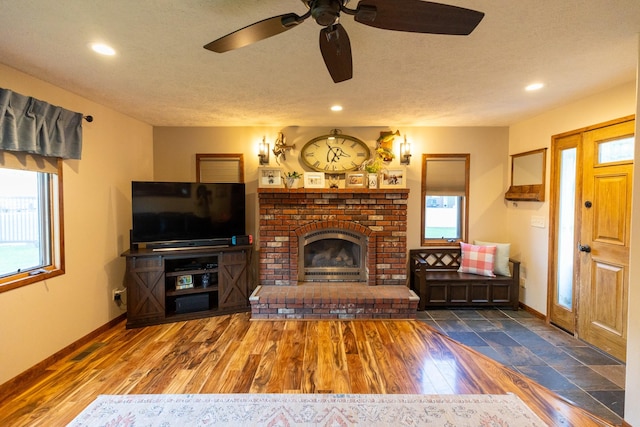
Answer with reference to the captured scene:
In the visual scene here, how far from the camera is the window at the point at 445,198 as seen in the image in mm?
3992

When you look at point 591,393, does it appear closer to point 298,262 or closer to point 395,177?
point 395,177

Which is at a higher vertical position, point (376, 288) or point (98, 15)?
point (98, 15)

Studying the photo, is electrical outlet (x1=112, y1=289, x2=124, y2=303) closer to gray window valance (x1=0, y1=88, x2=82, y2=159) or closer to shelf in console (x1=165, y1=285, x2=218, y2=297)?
shelf in console (x1=165, y1=285, x2=218, y2=297)

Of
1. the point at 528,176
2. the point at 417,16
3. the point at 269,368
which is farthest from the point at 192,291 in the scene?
the point at 528,176

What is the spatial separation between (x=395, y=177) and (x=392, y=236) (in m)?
0.81

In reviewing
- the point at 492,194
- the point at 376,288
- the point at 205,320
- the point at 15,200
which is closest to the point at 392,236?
the point at 376,288

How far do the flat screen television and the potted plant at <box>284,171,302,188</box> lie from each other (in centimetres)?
58

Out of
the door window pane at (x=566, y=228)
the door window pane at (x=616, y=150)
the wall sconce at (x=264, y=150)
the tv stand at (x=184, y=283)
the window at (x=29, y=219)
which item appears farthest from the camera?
the wall sconce at (x=264, y=150)

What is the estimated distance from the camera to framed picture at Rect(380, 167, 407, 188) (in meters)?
3.72

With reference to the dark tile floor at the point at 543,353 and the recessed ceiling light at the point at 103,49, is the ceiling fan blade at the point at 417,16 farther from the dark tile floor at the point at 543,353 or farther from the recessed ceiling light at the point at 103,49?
the dark tile floor at the point at 543,353

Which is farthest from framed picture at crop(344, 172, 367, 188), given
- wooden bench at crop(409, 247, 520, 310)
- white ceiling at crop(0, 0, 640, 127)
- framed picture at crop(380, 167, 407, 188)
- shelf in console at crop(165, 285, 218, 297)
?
shelf in console at crop(165, 285, 218, 297)

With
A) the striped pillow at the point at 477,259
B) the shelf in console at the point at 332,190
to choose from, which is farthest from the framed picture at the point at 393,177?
the striped pillow at the point at 477,259

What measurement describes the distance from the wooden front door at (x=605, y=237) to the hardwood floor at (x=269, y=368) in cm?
119

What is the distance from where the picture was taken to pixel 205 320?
133 inches
